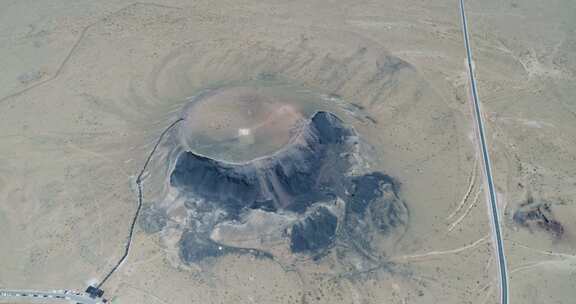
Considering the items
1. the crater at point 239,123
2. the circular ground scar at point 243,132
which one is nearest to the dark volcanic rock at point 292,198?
the crater at point 239,123

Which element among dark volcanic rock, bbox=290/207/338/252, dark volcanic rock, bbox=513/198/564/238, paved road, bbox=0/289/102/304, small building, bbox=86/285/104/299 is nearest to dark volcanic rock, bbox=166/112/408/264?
dark volcanic rock, bbox=290/207/338/252

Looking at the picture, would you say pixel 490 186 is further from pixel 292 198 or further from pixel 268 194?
pixel 268 194

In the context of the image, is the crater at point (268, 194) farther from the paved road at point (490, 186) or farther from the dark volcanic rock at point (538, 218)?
the dark volcanic rock at point (538, 218)

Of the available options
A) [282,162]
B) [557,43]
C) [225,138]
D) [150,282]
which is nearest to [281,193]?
[282,162]

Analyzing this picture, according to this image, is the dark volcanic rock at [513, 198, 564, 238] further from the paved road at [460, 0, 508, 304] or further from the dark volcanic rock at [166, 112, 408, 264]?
the dark volcanic rock at [166, 112, 408, 264]

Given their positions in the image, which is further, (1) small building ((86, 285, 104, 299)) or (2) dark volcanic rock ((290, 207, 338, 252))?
(2) dark volcanic rock ((290, 207, 338, 252))

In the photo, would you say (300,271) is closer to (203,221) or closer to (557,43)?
(203,221)

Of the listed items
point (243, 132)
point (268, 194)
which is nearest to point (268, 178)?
point (268, 194)
